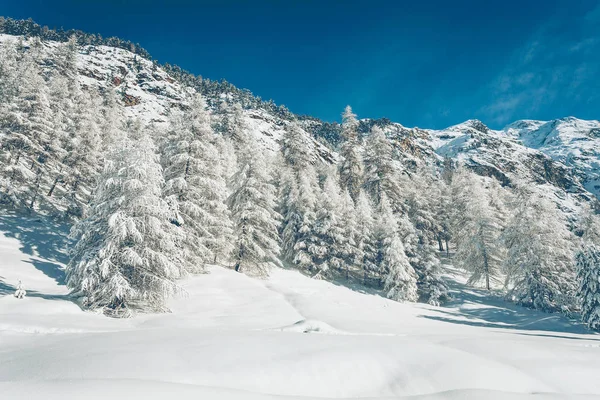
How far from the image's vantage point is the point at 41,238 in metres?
23.2

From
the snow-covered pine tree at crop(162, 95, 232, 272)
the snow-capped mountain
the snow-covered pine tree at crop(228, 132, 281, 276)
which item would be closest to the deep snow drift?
the snow-covered pine tree at crop(162, 95, 232, 272)

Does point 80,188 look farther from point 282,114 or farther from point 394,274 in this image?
point 282,114

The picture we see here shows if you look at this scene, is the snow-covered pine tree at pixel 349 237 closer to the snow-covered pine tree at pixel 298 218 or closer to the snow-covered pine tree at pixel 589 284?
the snow-covered pine tree at pixel 298 218

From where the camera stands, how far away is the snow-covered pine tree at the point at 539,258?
25688 mm

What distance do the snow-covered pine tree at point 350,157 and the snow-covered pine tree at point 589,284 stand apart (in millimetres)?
23799

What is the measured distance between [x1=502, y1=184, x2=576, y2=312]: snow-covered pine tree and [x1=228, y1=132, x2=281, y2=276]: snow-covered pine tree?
20852mm

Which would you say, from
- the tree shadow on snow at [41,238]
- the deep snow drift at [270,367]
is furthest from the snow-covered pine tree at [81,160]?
the deep snow drift at [270,367]

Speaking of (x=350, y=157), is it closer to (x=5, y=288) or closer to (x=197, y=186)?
(x=197, y=186)

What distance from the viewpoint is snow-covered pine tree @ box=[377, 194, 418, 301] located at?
2703 cm

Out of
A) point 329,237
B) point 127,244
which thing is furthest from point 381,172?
point 127,244

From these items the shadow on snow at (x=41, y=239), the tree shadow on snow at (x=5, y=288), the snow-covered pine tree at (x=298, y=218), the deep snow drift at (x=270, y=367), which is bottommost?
the tree shadow on snow at (x=5, y=288)

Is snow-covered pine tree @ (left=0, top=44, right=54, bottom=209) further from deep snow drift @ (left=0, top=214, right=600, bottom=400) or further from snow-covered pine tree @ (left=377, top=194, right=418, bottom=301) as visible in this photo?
snow-covered pine tree @ (left=377, top=194, right=418, bottom=301)

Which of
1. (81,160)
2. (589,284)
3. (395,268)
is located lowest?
(395,268)

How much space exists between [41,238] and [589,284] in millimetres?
37401
